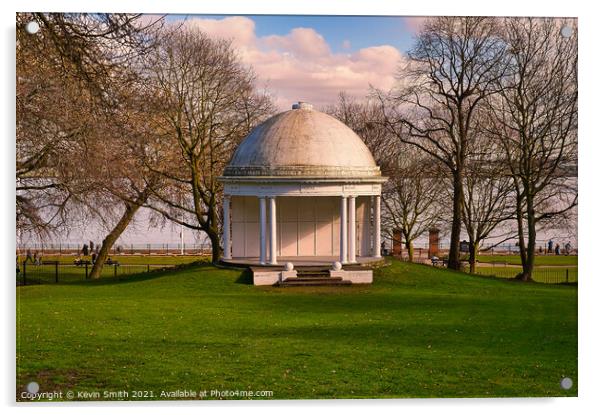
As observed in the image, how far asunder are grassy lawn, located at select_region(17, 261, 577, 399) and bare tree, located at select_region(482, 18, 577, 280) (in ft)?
8.60

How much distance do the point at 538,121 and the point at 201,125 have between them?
1574cm

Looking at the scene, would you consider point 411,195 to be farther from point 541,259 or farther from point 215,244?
point 541,259

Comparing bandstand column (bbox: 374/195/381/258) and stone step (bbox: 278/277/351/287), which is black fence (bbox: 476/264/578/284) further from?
stone step (bbox: 278/277/351/287)

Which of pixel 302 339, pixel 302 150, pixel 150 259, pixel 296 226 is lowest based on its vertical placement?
pixel 302 339

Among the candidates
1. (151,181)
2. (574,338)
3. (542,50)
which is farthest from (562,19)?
→ (151,181)

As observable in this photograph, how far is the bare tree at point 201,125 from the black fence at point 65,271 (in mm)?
3530

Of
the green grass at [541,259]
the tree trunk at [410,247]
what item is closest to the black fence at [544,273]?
the green grass at [541,259]

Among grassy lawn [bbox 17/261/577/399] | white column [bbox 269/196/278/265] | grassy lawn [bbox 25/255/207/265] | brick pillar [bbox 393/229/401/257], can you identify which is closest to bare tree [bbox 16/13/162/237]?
grassy lawn [bbox 17/261/577/399]

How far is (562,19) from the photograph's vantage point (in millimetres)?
19906

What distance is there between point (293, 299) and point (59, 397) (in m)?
9.12

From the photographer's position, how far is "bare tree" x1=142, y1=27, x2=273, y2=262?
1380 inches

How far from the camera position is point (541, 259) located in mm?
28359

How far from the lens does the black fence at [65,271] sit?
25.7 meters

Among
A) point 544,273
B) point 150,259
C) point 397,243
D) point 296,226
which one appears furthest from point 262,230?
point 397,243
